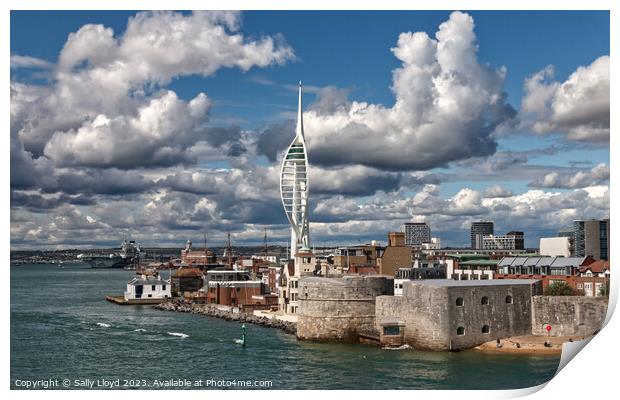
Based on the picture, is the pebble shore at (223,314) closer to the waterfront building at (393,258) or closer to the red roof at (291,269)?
the red roof at (291,269)

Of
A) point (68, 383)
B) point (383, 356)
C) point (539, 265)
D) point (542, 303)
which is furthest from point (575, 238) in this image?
point (68, 383)

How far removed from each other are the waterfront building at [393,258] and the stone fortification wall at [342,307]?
14062mm

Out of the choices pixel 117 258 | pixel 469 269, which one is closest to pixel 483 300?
pixel 469 269

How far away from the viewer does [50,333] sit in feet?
127

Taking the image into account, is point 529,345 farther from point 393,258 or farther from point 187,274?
point 187,274

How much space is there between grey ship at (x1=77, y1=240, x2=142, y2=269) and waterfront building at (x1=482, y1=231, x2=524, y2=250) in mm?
71575

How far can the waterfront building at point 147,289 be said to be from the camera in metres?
66.0

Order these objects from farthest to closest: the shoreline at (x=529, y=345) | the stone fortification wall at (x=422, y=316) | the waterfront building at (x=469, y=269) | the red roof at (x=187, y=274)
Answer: the red roof at (x=187, y=274)
the waterfront building at (x=469, y=269)
the stone fortification wall at (x=422, y=316)
the shoreline at (x=529, y=345)

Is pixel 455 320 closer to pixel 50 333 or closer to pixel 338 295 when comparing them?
pixel 338 295

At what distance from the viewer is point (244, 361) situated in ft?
98.0

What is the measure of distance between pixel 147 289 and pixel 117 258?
9852 cm

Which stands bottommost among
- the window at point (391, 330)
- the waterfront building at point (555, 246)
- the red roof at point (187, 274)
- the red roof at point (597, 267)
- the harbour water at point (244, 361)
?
the harbour water at point (244, 361)

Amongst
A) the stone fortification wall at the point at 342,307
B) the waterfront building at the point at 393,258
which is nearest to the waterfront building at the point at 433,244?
the waterfront building at the point at 393,258
